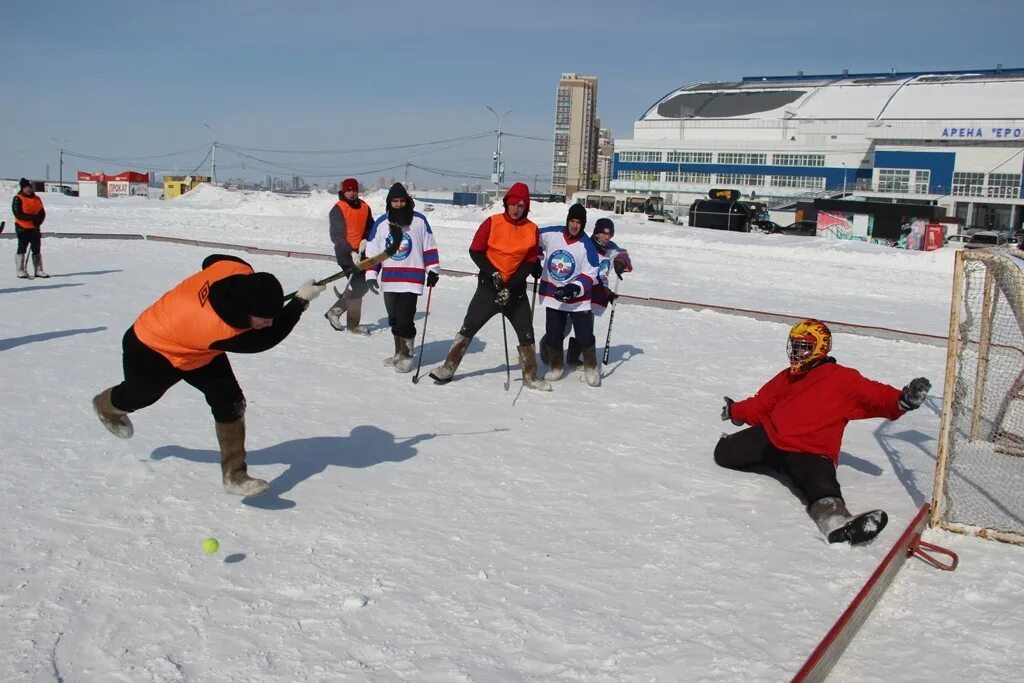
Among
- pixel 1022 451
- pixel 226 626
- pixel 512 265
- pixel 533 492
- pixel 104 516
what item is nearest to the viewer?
pixel 226 626

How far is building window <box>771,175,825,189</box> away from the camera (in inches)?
3118

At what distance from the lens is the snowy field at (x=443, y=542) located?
3672 millimetres

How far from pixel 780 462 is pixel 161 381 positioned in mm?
3869

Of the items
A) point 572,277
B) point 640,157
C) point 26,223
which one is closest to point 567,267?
point 572,277

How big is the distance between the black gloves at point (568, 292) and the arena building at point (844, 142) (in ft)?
202

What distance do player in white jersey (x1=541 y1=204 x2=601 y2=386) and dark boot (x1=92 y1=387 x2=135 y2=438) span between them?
455 cm

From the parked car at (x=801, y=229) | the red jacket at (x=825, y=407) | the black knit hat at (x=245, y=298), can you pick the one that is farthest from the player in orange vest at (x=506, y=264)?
the parked car at (x=801, y=229)

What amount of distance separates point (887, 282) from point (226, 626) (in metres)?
A: 21.2

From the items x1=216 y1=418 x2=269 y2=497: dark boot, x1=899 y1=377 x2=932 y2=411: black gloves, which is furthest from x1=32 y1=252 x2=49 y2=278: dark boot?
x1=899 y1=377 x2=932 y2=411: black gloves

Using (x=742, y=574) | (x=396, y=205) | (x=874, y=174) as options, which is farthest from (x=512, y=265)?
(x=874, y=174)

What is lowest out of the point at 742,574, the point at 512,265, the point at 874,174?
the point at 742,574

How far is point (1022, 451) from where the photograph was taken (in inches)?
272

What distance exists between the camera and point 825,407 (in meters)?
5.75

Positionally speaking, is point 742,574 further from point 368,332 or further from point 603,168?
point 603,168
